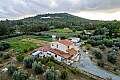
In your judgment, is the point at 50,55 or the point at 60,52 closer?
the point at 50,55

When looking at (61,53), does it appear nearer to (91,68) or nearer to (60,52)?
(60,52)

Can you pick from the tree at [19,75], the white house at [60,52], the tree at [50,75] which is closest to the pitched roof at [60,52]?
the white house at [60,52]

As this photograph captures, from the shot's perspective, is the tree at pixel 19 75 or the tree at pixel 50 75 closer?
the tree at pixel 19 75

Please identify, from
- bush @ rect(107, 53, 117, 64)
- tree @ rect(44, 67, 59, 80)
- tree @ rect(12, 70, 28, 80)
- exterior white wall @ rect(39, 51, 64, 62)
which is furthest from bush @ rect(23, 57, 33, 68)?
bush @ rect(107, 53, 117, 64)

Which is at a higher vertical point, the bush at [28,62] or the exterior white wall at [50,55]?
the bush at [28,62]

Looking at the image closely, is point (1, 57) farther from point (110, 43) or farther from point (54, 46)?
point (110, 43)

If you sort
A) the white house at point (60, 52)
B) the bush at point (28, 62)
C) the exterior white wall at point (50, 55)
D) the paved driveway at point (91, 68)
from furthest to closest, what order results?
the white house at point (60, 52) < the exterior white wall at point (50, 55) < the paved driveway at point (91, 68) < the bush at point (28, 62)

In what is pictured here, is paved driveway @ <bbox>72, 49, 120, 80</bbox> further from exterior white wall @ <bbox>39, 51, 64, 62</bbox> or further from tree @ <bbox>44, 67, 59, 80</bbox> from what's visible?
tree @ <bbox>44, 67, 59, 80</bbox>

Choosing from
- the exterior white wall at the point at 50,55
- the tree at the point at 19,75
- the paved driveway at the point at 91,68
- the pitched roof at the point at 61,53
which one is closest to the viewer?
the tree at the point at 19,75

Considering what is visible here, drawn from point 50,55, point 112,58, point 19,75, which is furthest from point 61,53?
point 19,75

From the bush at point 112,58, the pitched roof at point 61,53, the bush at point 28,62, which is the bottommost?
the bush at point 112,58

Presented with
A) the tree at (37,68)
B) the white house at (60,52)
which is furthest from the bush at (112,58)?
the tree at (37,68)

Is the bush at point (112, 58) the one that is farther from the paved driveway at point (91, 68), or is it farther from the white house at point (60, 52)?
the white house at point (60, 52)
